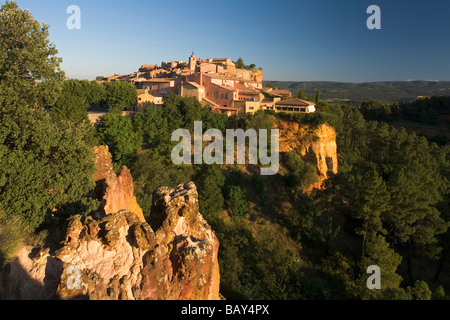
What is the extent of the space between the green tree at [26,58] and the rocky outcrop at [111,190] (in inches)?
166

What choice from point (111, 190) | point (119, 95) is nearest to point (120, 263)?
Result: point (111, 190)

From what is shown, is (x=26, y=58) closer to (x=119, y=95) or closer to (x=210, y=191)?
(x=210, y=191)

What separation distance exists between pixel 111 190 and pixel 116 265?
246 inches

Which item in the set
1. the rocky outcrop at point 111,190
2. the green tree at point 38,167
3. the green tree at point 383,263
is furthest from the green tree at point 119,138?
Result: the green tree at point 383,263

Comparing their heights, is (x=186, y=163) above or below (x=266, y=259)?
above

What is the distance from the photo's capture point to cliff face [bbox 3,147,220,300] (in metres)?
5.77

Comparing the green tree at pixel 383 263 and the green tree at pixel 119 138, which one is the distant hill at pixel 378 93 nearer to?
the green tree at pixel 119 138

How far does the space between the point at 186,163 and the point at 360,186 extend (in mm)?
15643

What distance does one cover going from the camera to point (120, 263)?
6566mm

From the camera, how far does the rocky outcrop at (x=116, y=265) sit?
5.75m

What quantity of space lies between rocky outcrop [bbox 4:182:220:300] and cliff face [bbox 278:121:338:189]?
28930 millimetres

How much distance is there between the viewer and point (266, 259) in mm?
19875
